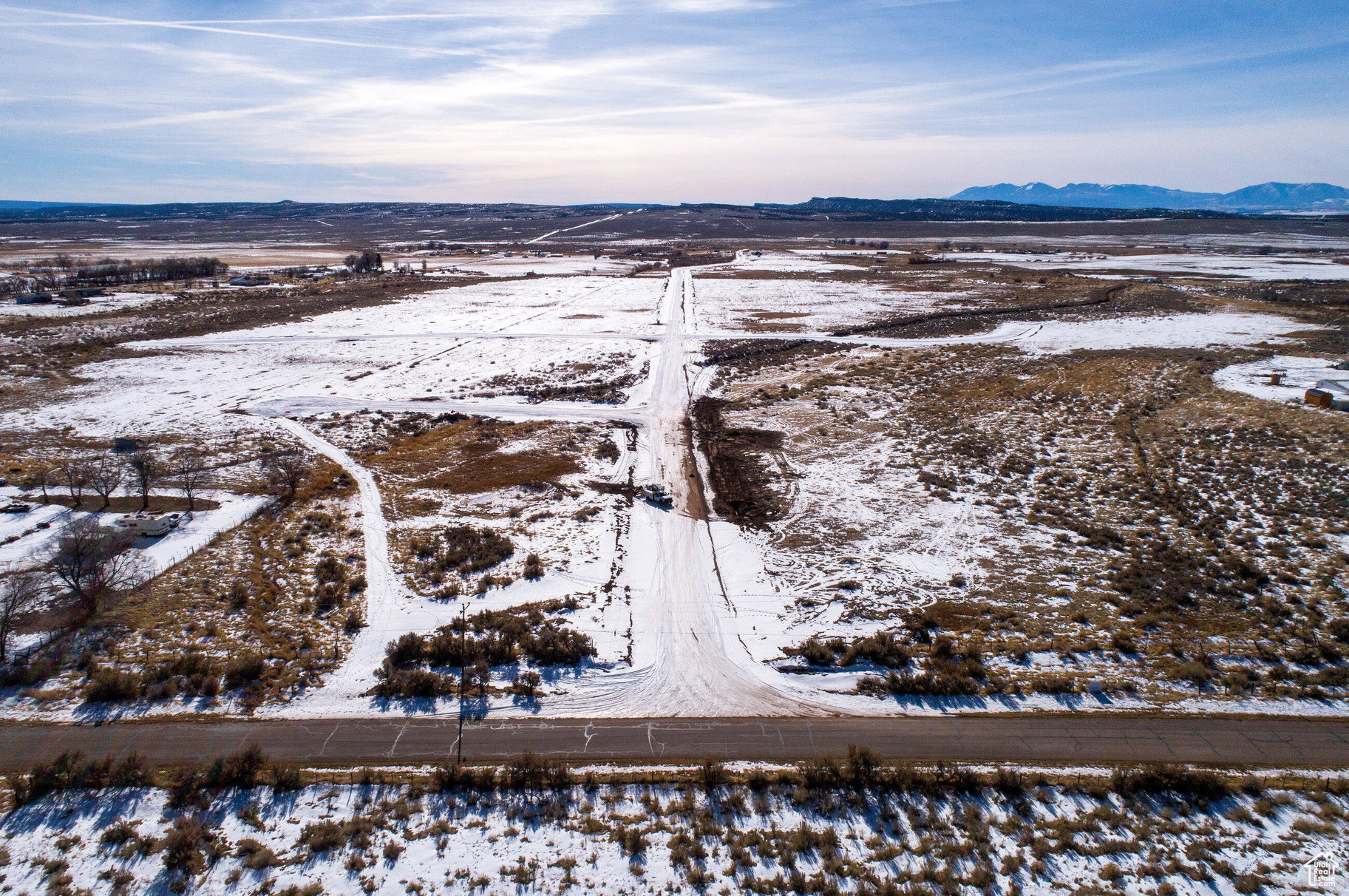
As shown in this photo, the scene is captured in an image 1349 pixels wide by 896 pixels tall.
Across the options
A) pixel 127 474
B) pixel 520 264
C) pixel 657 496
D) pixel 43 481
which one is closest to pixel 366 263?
pixel 520 264

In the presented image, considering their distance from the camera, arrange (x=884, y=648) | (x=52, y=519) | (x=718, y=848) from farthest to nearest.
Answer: (x=52, y=519), (x=884, y=648), (x=718, y=848)

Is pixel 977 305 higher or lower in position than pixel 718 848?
higher

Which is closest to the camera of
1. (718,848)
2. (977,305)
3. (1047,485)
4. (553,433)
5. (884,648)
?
(718,848)

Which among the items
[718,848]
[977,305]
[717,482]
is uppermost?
[977,305]

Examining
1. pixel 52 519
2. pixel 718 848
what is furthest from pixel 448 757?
pixel 52 519

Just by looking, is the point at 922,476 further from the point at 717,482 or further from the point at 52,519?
the point at 52,519

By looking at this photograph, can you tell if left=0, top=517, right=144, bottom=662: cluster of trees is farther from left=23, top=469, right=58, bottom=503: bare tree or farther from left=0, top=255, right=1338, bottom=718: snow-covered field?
left=23, top=469, right=58, bottom=503: bare tree

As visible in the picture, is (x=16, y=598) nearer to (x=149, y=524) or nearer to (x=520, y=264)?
(x=149, y=524)

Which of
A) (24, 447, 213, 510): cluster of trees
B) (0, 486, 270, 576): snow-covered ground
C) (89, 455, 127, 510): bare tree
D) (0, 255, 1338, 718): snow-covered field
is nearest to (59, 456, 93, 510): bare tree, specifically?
(24, 447, 213, 510): cluster of trees
